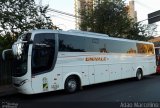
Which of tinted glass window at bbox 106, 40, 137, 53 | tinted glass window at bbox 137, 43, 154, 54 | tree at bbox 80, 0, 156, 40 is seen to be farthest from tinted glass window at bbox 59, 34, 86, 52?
tree at bbox 80, 0, 156, 40

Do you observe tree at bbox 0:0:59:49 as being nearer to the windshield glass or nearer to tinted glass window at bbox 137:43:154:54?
the windshield glass

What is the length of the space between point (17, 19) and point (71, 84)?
6.24 meters

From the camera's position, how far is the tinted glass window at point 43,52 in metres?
14.0

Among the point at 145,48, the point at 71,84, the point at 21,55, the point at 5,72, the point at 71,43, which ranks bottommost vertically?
the point at 71,84

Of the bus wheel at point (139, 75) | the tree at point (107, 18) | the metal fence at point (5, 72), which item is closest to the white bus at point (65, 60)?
the bus wheel at point (139, 75)

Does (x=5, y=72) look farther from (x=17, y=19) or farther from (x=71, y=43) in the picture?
(x=71, y=43)

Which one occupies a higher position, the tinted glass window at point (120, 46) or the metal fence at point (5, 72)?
the tinted glass window at point (120, 46)

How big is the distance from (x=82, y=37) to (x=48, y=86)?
12.3 feet

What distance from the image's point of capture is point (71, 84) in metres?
15.7

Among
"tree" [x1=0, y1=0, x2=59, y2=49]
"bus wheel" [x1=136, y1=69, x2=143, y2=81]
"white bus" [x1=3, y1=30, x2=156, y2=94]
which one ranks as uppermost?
"tree" [x1=0, y1=0, x2=59, y2=49]

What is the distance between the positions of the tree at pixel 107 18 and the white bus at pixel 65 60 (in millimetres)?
7770

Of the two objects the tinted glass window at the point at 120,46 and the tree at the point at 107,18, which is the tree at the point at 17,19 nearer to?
the tinted glass window at the point at 120,46

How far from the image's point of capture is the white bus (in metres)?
14.0

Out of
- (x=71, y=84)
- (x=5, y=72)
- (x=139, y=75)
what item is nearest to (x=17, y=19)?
(x=5, y=72)
